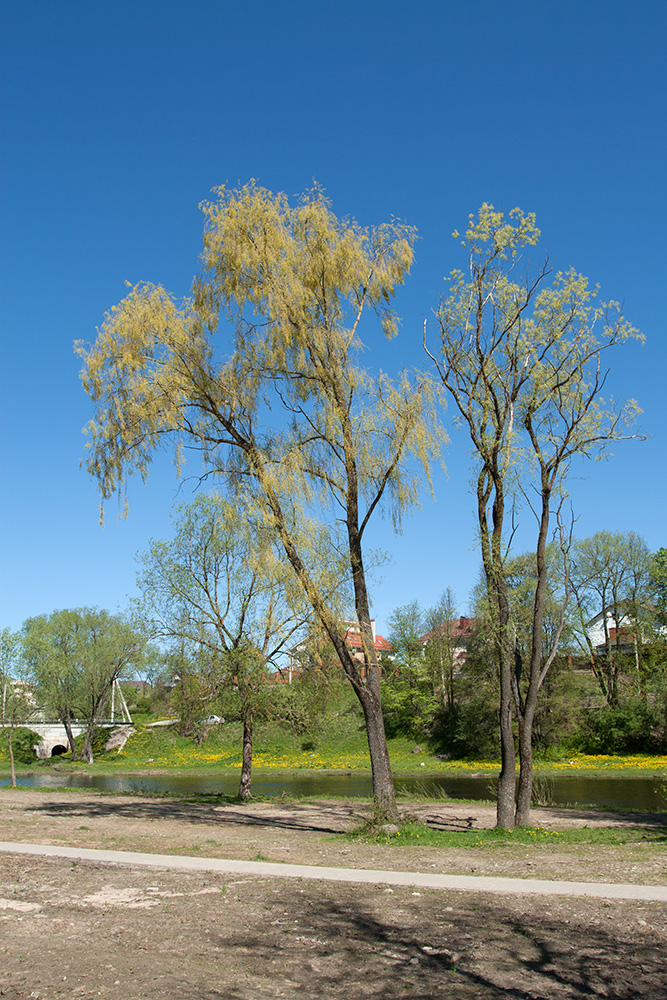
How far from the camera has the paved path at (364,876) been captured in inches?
328

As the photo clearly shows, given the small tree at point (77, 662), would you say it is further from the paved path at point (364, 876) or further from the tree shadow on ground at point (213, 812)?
the paved path at point (364, 876)

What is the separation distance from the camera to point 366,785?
111 ft

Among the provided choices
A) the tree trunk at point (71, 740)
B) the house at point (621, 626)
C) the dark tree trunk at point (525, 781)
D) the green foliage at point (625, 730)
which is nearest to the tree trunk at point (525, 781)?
the dark tree trunk at point (525, 781)

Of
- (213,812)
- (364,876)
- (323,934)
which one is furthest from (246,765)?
(323,934)

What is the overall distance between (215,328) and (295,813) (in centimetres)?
1389

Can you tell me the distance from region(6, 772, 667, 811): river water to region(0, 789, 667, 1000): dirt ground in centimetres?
1745

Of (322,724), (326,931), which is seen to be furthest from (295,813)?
(326,931)

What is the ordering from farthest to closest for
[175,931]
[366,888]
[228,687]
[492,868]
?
[228,687] < [492,868] < [366,888] < [175,931]

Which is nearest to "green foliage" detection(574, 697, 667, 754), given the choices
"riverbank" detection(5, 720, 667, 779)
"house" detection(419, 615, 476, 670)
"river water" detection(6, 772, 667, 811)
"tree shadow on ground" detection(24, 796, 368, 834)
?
"riverbank" detection(5, 720, 667, 779)

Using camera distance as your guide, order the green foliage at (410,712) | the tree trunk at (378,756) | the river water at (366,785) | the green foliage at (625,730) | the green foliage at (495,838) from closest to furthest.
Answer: the green foliage at (495,838) < the tree trunk at (378,756) < the river water at (366,785) < the green foliage at (625,730) < the green foliage at (410,712)

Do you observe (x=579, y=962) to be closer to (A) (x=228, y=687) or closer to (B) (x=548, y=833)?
(B) (x=548, y=833)

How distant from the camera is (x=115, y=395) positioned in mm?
15539

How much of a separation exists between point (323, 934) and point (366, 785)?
94.4ft

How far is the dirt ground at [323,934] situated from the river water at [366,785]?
57.3ft
